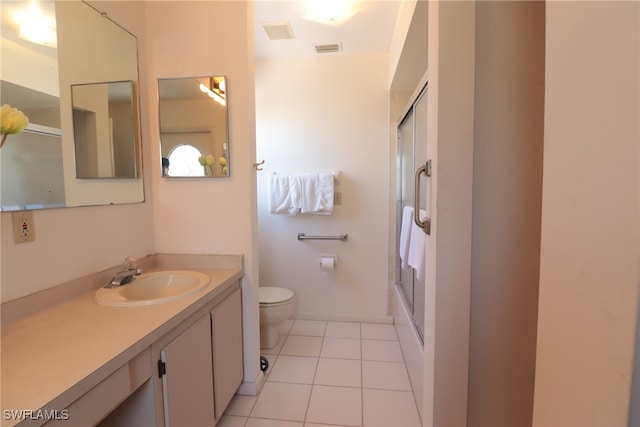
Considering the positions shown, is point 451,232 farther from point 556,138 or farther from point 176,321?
point 176,321

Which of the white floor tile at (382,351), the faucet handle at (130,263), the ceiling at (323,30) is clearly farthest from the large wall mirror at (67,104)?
the white floor tile at (382,351)

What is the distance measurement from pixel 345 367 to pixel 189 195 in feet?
5.34

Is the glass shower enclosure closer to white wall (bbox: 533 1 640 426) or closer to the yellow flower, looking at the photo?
white wall (bbox: 533 1 640 426)

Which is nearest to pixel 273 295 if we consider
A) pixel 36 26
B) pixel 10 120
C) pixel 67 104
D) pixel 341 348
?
pixel 341 348

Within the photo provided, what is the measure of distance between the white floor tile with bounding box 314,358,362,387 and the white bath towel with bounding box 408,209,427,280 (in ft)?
2.94

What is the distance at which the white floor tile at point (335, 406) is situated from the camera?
151cm

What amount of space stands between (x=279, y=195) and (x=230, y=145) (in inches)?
38.5

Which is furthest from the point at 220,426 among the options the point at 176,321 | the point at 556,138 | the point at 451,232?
the point at 556,138

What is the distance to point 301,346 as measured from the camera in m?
2.26

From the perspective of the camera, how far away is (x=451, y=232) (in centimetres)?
92

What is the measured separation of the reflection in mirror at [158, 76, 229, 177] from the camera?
160 centimetres

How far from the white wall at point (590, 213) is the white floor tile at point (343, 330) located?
6.88 feet

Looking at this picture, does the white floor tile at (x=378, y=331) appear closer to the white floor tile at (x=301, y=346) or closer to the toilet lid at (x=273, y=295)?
the white floor tile at (x=301, y=346)

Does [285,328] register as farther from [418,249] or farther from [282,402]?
[418,249]
